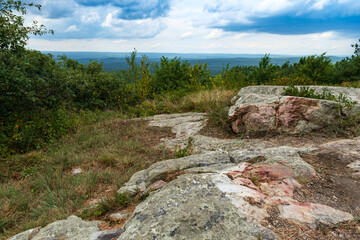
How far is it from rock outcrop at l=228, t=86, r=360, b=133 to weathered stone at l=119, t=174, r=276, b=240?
3.17 m

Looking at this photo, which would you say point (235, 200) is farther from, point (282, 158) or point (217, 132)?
point (217, 132)

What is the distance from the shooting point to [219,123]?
5.78 m

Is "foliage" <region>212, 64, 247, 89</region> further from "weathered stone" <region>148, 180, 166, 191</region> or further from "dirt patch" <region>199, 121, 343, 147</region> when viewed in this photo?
"weathered stone" <region>148, 180, 166, 191</region>

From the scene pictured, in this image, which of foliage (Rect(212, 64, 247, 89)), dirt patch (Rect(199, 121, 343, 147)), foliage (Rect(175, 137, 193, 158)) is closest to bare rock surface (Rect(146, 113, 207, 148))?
foliage (Rect(175, 137, 193, 158))

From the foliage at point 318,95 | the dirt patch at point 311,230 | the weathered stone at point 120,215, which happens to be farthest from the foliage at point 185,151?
the foliage at point 318,95

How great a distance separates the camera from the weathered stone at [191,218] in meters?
1.62

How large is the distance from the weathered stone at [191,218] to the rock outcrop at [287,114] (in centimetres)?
317

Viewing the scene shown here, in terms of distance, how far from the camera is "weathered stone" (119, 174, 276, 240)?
5.32 ft

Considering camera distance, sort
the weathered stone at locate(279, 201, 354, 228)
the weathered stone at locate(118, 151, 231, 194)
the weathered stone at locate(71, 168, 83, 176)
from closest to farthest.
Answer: the weathered stone at locate(279, 201, 354, 228)
the weathered stone at locate(118, 151, 231, 194)
the weathered stone at locate(71, 168, 83, 176)

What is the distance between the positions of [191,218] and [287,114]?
3886mm

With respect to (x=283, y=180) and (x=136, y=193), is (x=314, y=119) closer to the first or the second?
(x=283, y=180)

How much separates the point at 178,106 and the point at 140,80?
13.6 ft

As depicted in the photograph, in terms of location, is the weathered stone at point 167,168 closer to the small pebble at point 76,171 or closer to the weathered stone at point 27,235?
the weathered stone at point 27,235

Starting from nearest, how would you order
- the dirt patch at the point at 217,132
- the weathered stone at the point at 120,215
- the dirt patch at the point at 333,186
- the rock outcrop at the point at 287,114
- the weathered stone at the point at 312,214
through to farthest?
the weathered stone at the point at 312,214 < the dirt patch at the point at 333,186 < the weathered stone at the point at 120,215 < the rock outcrop at the point at 287,114 < the dirt patch at the point at 217,132
